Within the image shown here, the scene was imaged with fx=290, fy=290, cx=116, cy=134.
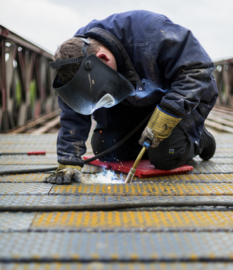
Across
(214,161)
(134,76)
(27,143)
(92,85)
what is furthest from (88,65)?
(27,143)

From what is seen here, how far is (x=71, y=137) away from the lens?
6.60 ft

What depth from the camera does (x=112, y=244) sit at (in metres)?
1.00

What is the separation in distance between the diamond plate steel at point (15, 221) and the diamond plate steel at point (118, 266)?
0.28 metres

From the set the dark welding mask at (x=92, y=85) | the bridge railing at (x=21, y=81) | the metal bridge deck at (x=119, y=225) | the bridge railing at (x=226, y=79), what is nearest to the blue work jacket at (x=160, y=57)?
the dark welding mask at (x=92, y=85)

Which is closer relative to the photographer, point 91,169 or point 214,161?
point 91,169

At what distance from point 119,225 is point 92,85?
0.81m

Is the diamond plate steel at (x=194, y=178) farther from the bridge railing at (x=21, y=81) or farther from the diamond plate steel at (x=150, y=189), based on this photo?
the bridge railing at (x=21, y=81)

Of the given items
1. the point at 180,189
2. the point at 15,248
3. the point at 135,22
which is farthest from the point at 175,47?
the point at 15,248

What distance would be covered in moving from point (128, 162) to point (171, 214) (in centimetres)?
103

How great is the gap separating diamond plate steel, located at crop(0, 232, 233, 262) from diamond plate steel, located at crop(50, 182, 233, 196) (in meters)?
0.52

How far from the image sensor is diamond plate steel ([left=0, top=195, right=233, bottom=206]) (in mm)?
1460

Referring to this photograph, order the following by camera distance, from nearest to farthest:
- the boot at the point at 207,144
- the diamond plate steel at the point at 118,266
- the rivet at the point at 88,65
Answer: the diamond plate steel at the point at 118,266
the rivet at the point at 88,65
the boot at the point at 207,144

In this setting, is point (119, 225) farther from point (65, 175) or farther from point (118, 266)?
point (65, 175)

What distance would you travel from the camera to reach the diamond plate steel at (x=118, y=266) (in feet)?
2.83
